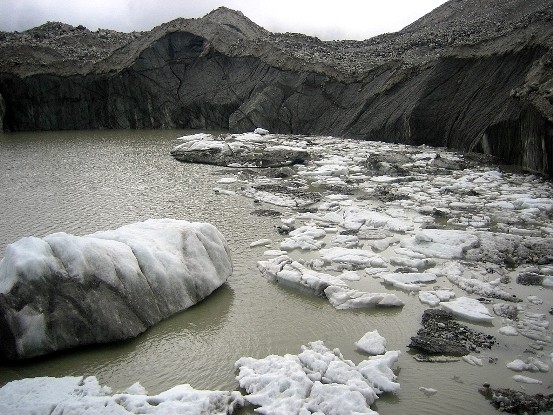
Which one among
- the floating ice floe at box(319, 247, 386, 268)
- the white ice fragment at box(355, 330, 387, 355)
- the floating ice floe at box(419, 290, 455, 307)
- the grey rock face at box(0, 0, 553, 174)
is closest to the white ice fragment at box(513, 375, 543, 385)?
the white ice fragment at box(355, 330, 387, 355)

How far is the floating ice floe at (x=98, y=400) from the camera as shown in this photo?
3998 mm

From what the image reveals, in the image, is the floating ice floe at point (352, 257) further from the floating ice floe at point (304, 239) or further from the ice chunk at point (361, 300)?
the ice chunk at point (361, 300)

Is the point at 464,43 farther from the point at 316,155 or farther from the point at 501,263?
the point at 501,263

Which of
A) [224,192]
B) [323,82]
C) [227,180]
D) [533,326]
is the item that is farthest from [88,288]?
[323,82]

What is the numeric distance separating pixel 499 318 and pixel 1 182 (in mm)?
12900

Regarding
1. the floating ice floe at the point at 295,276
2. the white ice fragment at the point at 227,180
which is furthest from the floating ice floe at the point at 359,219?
the white ice fragment at the point at 227,180

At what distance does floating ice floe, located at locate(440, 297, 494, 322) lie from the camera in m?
5.65

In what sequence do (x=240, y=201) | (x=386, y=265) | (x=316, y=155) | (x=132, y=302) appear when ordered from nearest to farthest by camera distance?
1. (x=132, y=302)
2. (x=386, y=265)
3. (x=240, y=201)
4. (x=316, y=155)

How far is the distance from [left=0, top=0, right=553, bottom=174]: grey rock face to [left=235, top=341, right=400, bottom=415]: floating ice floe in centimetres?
995

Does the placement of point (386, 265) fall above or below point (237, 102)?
below

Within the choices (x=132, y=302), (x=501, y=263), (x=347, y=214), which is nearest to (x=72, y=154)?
(x=347, y=214)

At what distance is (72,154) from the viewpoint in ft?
60.3

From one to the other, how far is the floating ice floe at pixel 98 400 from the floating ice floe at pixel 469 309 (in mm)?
2926

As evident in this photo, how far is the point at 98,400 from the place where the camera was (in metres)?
4.13
